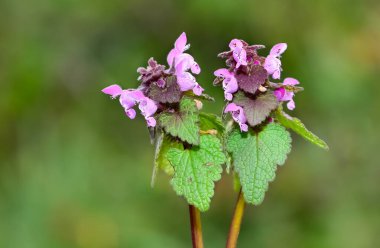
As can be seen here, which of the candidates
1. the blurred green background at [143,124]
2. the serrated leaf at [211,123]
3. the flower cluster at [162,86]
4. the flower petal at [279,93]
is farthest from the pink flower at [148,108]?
the blurred green background at [143,124]

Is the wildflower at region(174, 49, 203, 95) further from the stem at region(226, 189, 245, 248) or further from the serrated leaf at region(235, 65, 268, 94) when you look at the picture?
the stem at region(226, 189, 245, 248)

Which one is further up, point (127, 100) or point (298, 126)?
point (127, 100)

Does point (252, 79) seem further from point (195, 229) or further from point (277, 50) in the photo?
point (195, 229)

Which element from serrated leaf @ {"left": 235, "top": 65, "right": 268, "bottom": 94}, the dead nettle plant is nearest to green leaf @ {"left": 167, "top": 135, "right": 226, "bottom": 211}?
the dead nettle plant

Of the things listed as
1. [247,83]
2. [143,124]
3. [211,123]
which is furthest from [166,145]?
[143,124]

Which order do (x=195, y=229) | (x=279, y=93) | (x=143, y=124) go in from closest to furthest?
(x=195, y=229)
(x=279, y=93)
(x=143, y=124)

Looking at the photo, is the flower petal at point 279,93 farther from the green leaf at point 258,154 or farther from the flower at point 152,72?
the flower at point 152,72

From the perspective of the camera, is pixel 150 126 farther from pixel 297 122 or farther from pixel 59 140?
pixel 59 140
